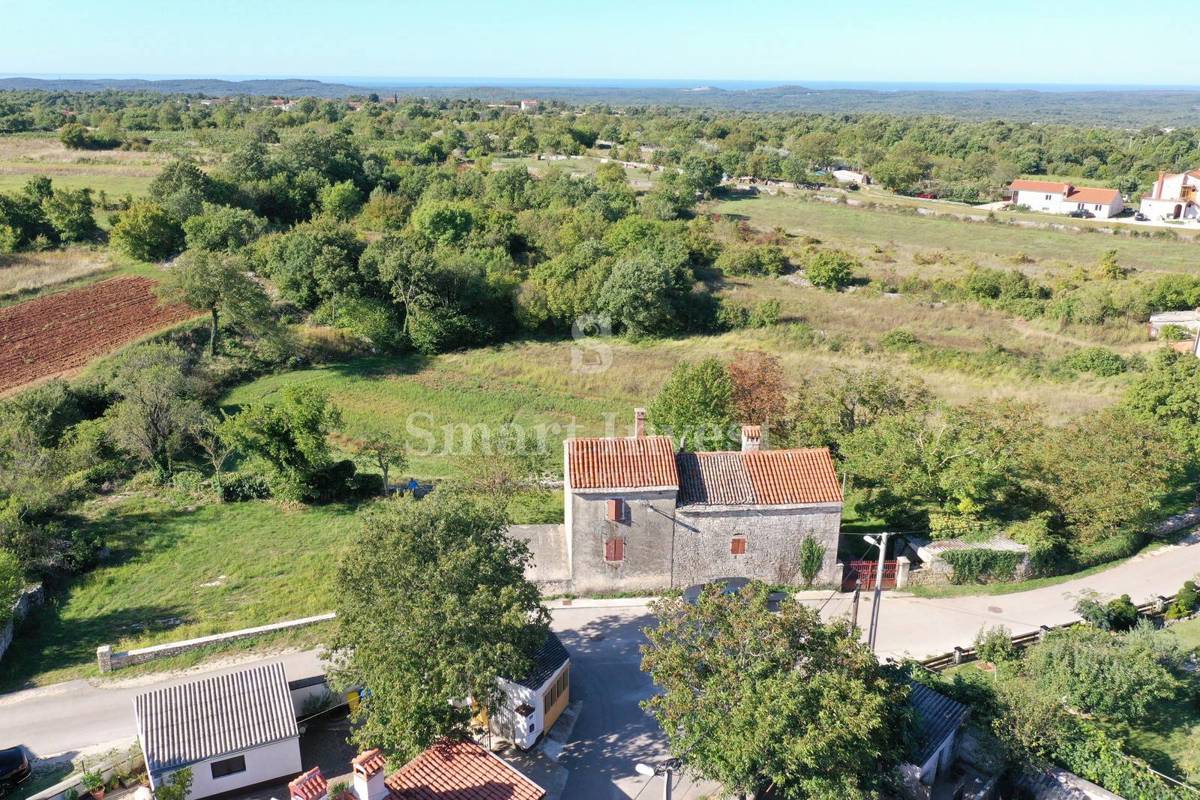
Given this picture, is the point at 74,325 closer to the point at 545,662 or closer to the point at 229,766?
the point at 229,766

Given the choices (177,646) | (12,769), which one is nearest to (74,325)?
(177,646)

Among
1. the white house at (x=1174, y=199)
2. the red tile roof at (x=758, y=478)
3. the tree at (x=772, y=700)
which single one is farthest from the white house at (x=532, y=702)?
the white house at (x=1174, y=199)

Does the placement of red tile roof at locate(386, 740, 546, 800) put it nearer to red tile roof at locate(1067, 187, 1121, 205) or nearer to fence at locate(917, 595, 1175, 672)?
fence at locate(917, 595, 1175, 672)

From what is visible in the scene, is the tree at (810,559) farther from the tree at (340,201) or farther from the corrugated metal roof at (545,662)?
the tree at (340,201)

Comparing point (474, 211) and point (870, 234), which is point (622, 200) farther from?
point (870, 234)

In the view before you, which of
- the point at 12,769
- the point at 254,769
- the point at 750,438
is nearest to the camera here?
the point at 254,769

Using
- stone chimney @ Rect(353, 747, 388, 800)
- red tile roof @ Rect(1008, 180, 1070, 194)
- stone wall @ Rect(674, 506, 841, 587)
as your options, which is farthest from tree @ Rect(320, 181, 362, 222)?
red tile roof @ Rect(1008, 180, 1070, 194)
